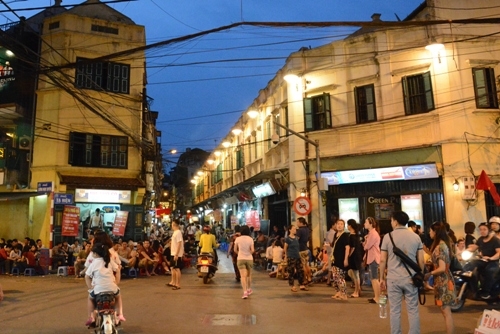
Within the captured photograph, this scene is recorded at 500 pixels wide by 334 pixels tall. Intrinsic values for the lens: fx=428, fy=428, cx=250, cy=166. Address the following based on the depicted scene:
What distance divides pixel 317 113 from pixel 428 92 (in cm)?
478

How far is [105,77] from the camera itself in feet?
76.6

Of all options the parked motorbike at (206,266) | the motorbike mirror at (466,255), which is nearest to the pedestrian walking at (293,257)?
the parked motorbike at (206,266)

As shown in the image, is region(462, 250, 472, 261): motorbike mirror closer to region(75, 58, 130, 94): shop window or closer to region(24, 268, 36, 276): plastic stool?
region(24, 268, 36, 276): plastic stool

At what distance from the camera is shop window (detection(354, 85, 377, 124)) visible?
18234 millimetres

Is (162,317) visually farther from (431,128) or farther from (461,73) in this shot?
(461,73)

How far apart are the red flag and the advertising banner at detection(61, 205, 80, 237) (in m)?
16.2

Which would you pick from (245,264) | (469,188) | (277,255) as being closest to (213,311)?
(245,264)

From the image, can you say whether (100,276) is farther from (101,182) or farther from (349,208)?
(101,182)

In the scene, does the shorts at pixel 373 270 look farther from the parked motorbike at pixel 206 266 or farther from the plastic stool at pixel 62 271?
the plastic stool at pixel 62 271

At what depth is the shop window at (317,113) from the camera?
19.1 m

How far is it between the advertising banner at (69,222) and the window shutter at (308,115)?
1096 centimetres

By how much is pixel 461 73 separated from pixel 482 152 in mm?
3112

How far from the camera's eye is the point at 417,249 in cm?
622

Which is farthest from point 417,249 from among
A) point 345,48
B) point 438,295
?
point 345,48
